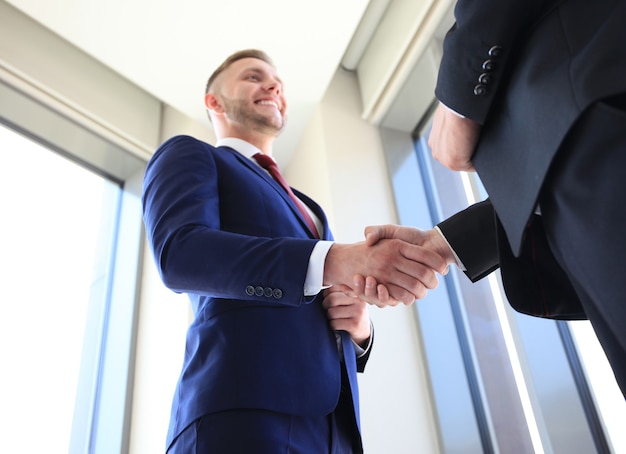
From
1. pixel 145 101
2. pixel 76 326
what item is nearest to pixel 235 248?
pixel 76 326

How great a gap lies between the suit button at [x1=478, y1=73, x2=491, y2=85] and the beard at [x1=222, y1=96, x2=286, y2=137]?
93 cm

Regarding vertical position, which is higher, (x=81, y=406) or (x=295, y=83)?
(x=295, y=83)

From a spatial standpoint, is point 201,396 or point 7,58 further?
point 7,58

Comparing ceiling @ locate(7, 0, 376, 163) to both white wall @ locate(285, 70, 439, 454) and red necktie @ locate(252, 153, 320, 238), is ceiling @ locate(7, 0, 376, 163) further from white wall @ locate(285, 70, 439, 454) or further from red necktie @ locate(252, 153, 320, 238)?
red necktie @ locate(252, 153, 320, 238)

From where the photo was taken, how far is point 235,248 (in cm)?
89

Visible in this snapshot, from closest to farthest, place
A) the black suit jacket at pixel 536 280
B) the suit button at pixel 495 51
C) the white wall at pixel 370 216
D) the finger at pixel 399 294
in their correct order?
the suit button at pixel 495 51 < the black suit jacket at pixel 536 280 < the finger at pixel 399 294 < the white wall at pixel 370 216

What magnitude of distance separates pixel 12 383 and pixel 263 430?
1.59m

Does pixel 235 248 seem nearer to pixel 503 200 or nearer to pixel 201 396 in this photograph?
pixel 201 396

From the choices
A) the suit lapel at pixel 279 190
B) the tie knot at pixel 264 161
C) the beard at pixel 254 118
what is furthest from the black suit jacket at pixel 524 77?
the beard at pixel 254 118

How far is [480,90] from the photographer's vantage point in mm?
651

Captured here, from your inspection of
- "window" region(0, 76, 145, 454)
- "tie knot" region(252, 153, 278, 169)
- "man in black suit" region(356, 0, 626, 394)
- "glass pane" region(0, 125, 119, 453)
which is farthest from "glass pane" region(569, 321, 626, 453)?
"glass pane" region(0, 125, 119, 453)

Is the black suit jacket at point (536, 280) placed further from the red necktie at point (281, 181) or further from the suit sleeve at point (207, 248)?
the red necktie at point (281, 181)

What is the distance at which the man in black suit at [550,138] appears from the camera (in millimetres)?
520

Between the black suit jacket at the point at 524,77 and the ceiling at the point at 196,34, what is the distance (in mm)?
1558
